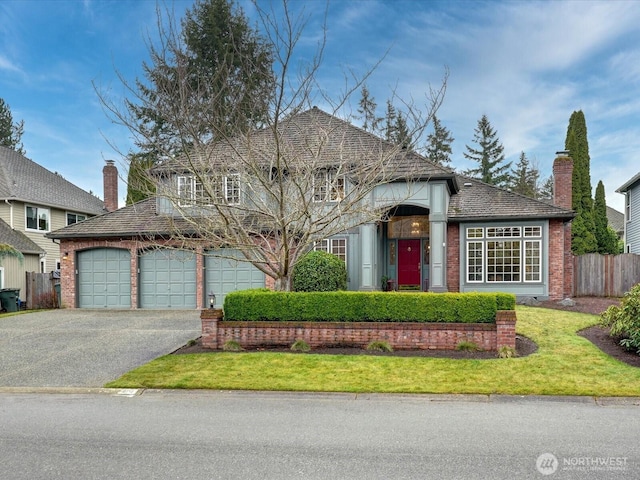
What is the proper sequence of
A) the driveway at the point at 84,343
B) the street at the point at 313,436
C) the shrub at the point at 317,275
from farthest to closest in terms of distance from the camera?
the shrub at the point at 317,275
the driveway at the point at 84,343
the street at the point at 313,436

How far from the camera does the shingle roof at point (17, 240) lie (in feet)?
67.3

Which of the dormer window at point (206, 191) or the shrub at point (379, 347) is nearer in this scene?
Result: the shrub at point (379, 347)

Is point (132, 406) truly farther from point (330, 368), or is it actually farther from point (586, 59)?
point (586, 59)

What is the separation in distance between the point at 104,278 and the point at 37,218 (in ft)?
30.0

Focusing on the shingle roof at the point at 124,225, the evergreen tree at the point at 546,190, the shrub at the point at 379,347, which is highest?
the evergreen tree at the point at 546,190

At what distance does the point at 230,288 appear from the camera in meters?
16.0

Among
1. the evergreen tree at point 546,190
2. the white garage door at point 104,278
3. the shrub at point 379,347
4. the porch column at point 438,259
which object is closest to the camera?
the shrub at point 379,347

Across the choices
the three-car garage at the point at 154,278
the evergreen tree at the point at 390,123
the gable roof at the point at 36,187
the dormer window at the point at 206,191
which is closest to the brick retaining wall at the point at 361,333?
the dormer window at the point at 206,191

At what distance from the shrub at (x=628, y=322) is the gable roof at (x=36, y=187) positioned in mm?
24212

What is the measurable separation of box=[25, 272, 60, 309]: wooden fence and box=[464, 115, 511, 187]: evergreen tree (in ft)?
126

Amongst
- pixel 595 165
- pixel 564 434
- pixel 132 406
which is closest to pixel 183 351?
pixel 132 406

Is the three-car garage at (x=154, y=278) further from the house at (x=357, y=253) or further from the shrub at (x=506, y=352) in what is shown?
the shrub at (x=506, y=352)

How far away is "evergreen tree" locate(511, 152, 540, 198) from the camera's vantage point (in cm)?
4100

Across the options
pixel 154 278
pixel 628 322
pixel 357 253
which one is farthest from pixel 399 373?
pixel 154 278
